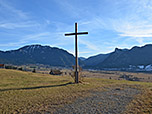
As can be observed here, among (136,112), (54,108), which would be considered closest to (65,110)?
(54,108)

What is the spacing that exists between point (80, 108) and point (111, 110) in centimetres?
177

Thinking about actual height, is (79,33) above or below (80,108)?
above

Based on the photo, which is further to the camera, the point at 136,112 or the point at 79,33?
the point at 79,33

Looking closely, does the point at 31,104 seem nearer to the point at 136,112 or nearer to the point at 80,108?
the point at 80,108

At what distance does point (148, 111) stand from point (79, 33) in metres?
12.8

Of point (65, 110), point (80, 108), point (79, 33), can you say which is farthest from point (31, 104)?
point (79, 33)

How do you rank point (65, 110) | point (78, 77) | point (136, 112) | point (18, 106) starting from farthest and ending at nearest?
1. point (78, 77)
2. point (18, 106)
3. point (65, 110)
4. point (136, 112)

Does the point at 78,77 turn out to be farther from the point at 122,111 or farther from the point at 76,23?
the point at 122,111

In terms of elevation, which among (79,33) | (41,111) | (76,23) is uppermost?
(76,23)

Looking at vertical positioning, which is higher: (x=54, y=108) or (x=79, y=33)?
(x=79, y=33)

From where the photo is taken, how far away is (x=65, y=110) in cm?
783

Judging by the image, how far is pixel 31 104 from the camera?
29.4 ft

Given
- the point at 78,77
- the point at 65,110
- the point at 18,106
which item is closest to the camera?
the point at 65,110

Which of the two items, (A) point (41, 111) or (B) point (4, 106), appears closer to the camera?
(A) point (41, 111)
